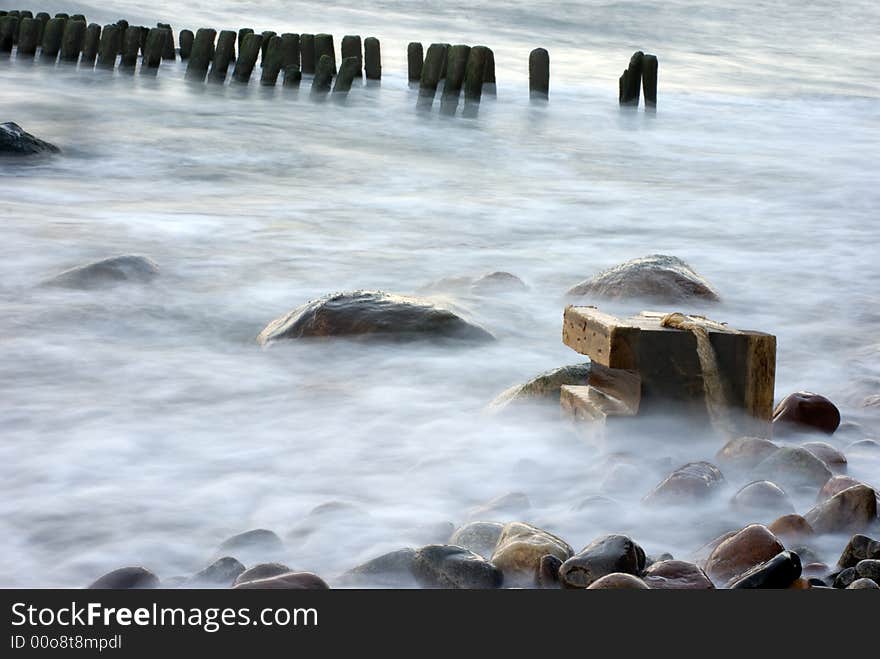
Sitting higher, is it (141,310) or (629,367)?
(629,367)

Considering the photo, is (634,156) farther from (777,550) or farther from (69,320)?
(777,550)

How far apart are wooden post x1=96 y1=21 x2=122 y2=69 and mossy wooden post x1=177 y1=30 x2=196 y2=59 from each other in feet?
4.00

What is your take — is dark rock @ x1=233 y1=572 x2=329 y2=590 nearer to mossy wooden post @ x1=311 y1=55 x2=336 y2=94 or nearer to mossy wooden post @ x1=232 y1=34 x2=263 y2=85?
mossy wooden post @ x1=311 y1=55 x2=336 y2=94

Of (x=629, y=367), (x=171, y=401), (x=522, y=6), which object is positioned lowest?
(x=171, y=401)

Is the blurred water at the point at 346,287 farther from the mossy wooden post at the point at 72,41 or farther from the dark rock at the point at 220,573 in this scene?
the mossy wooden post at the point at 72,41

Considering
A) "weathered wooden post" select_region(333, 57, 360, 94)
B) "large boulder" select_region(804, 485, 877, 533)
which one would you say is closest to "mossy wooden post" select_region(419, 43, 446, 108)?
"weathered wooden post" select_region(333, 57, 360, 94)

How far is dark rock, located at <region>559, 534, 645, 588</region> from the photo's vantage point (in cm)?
246

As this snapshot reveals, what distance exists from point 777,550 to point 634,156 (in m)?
9.00

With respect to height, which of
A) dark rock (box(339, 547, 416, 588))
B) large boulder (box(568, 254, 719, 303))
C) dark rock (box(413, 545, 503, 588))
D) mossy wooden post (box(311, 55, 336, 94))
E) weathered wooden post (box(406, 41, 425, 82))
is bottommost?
dark rock (box(339, 547, 416, 588))

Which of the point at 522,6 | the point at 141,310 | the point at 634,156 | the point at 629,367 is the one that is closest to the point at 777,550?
the point at 629,367

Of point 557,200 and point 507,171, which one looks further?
point 507,171

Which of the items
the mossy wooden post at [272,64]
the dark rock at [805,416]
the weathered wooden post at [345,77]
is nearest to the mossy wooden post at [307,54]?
the mossy wooden post at [272,64]

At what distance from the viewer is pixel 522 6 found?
98.6 ft

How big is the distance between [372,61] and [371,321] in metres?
11.8
